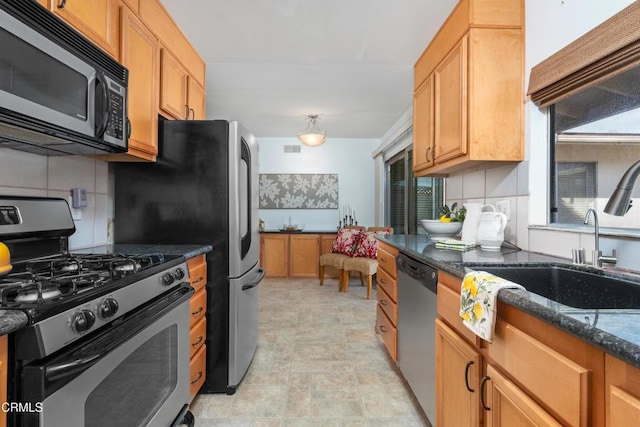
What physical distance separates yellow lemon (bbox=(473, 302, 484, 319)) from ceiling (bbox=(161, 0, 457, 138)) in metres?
1.77

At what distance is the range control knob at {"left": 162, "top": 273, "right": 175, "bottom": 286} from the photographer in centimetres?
125

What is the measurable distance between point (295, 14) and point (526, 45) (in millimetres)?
1355

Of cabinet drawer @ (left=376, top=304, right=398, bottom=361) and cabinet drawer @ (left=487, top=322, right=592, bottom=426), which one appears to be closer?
cabinet drawer @ (left=487, top=322, right=592, bottom=426)

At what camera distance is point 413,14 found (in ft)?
6.38

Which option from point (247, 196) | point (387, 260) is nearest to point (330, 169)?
point (387, 260)

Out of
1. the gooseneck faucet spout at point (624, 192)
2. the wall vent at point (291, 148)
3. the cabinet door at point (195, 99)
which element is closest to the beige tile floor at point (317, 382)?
the gooseneck faucet spout at point (624, 192)

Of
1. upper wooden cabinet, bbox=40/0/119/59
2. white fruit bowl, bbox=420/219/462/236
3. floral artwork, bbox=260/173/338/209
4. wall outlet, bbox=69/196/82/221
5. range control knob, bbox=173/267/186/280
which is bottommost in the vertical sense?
range control knob, bbox=173/267/186/280

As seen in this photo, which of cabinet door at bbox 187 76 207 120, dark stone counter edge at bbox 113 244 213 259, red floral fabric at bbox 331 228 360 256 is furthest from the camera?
red floral fabric at bbox 331 228 360 256

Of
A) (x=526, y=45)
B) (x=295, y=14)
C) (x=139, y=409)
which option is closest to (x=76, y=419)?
(x=139, y=409)

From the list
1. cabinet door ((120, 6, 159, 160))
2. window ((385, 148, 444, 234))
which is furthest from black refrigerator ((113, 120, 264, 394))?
window ((385, 148, 444, 234))

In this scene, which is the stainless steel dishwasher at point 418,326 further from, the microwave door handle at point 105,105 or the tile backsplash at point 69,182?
the tile backsplash at point 69,182

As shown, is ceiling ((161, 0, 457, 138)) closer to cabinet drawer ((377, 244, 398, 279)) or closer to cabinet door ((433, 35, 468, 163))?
cabinet door ((433, 35, 468, 163))

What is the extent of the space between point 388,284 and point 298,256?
2.93 m

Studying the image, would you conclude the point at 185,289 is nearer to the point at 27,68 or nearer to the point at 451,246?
the point at 27,68
